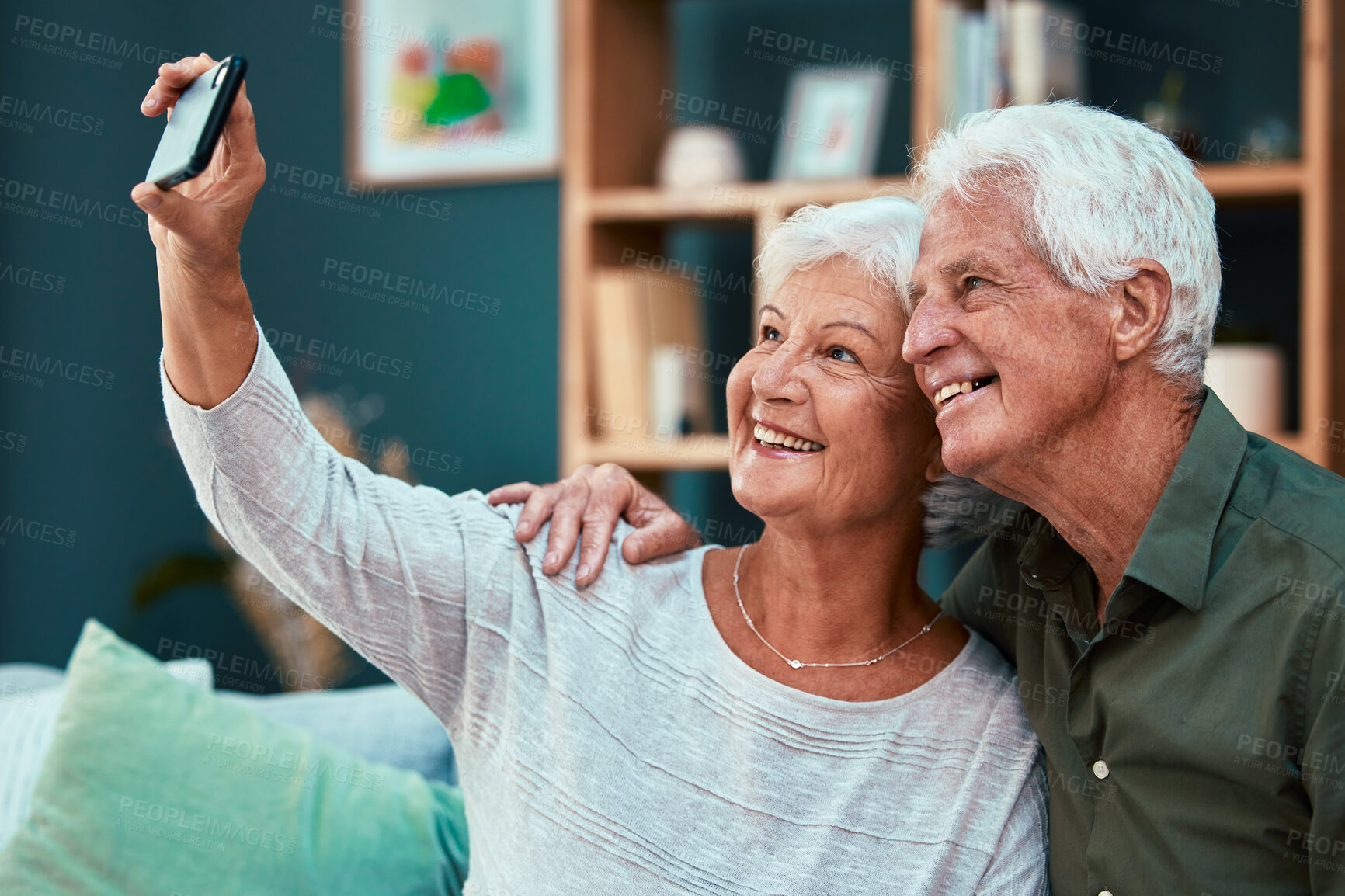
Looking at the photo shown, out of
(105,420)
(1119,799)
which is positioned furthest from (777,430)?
(105,420)

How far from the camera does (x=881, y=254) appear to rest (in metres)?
1.39

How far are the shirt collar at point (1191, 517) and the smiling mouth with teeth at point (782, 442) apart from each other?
38cm

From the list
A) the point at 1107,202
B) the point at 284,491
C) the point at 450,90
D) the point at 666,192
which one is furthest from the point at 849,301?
the point at 450,90

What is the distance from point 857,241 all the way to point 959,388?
0.26m

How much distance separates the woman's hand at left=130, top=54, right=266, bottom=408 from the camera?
41.8 inches

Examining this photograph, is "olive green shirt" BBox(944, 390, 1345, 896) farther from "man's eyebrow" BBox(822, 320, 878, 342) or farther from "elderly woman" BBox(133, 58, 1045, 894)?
"man's eyebrow" BBox(822, 320, 878, 342)

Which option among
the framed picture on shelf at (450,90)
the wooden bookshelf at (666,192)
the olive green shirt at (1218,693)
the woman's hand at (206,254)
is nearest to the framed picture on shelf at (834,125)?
the wooden bookshelf at (666,192)

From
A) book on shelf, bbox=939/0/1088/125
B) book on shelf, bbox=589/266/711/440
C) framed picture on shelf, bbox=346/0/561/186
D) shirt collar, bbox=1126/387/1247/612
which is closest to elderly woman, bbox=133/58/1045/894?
shirt collar, bbox=1126/387/1247/612

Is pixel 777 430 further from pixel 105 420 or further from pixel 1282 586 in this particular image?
pixel 105 420

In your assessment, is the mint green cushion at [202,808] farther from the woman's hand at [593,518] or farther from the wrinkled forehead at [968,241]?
the wrinkled forehead at [968,241]

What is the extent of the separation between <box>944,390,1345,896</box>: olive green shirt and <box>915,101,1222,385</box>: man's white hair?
0.41ft

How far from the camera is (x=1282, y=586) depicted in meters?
1.07

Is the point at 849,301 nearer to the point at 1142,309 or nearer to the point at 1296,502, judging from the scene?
the point at 1142,309

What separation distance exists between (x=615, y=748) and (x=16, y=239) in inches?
112
